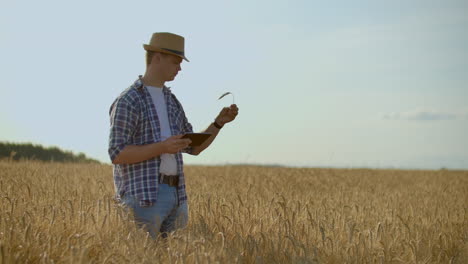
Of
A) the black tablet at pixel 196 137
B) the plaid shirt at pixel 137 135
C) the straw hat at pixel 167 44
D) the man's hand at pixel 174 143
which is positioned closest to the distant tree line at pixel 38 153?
the plaid shirt at pixel 137 135

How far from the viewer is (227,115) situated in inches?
205

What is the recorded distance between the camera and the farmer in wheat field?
460cm

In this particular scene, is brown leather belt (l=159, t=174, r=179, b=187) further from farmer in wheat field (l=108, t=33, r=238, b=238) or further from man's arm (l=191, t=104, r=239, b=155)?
man's arm (l=191, t=104, r=239, b=155)

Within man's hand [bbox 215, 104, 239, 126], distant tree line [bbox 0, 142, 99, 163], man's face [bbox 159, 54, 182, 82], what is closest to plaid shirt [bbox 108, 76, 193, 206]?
man's face [bbox 159, 54, 182, 82]

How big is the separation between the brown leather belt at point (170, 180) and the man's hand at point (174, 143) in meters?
0.40

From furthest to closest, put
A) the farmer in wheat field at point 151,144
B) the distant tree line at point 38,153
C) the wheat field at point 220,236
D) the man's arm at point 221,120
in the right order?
the distant tree line at point 38,153 → the man's arm at point 221,120 → the farmer in wheat field at point 151,144 → the wheat field at point 220,236

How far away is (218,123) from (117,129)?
1031 mm

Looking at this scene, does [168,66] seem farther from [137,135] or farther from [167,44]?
[137,135]

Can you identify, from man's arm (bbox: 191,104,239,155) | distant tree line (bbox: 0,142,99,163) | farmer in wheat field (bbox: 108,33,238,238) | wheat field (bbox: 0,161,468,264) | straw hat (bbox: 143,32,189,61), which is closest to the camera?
wheat field (bbox: 0,161,468,264)

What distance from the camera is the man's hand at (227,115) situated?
17.0 ft

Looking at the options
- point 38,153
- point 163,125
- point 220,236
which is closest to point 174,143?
point 163,125

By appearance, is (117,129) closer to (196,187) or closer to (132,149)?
(132,149)

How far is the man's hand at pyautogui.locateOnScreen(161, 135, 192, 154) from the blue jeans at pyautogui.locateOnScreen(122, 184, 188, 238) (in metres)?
0.48

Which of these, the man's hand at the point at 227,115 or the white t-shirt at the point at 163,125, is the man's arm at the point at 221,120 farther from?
the white t-shirt at the point at 163,125
